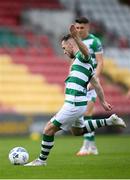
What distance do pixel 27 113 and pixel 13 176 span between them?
461 inches

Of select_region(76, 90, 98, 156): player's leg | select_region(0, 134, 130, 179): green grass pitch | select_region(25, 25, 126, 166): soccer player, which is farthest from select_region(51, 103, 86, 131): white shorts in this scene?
select_region(76, 90, 98, 156): player's leg

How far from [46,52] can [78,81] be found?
13.9 metres

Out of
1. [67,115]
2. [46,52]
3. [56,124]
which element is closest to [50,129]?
[56,124]

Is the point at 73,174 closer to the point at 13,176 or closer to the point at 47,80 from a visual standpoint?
the point at 13,176

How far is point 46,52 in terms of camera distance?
2464 cm

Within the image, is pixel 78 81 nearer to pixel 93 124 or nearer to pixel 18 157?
pixel 93 124

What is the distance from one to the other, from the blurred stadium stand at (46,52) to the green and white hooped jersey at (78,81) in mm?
10109

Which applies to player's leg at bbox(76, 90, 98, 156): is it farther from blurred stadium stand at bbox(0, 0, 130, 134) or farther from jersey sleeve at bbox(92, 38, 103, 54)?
blurred stadium stand at bbox(0, 0, 130, 134)

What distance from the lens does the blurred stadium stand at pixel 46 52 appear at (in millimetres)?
22609

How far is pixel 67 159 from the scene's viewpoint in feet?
39.8

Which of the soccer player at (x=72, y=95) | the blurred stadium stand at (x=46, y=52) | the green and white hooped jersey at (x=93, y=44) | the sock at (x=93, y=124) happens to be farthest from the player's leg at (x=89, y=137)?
the blurred stadium stand at (x=46, y=52)

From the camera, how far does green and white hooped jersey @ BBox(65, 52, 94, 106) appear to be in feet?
35.2

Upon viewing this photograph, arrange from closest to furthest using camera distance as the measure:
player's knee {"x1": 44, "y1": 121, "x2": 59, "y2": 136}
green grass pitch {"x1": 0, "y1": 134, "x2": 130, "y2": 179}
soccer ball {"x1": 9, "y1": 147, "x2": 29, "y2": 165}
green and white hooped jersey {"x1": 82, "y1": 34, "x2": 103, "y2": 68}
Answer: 1. green grass pitch {"x1": 0, "y1": 134, "x2": 130, "y2": 179}
2. player's knee {"x1": 44, "y1": 121, "x2": 59, "y2": 136}
3. soccer ball {"x1": 9, "y1": 147, "x2": 29, "y2": 165}
4. green and white hooped jersey {"x1": 82, "y1": 34, "x2": 103, "y2": 68}

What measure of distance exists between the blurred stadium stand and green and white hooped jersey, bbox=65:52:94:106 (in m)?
10.1
